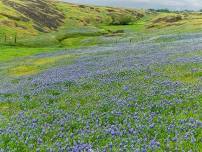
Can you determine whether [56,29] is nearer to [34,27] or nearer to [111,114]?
[34,27]

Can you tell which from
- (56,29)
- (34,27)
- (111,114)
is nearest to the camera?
(111,114)

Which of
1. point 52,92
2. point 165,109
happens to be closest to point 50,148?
point 165,109

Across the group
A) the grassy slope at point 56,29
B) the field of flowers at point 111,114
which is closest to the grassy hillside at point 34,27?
the grassy slope at point 56,29

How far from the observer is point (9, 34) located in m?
129

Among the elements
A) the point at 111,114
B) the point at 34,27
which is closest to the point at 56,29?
the point at 34,27

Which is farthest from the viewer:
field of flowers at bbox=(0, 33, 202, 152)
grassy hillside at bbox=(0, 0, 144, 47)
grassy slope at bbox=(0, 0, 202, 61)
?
grassy hillside at bbox=(0, 0, 144, 47)

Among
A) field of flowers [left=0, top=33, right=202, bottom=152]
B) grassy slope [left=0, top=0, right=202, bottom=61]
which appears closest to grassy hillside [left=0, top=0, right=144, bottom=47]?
grassy slope [left=0, top=0, right=202, bottom=61]

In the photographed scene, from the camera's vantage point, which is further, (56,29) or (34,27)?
(56,29)

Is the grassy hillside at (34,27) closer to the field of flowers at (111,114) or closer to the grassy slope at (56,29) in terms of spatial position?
the grassy slope at (56,29)

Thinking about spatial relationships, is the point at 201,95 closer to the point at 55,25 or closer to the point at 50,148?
the point at 50,148

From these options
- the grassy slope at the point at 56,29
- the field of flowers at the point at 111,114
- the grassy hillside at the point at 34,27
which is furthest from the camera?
the grassy hillside at the point at 34,27

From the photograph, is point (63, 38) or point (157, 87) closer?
point (157, 87)

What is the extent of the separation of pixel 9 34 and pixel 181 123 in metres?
122

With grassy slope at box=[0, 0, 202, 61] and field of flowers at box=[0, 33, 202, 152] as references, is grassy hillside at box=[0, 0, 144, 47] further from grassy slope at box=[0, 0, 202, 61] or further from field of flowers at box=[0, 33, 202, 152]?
field of flowers at box=[0, 33, 202, 152]
